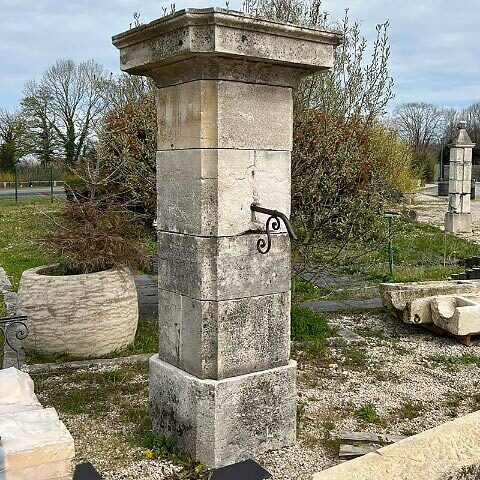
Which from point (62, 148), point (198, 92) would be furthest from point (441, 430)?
point (62, 148)

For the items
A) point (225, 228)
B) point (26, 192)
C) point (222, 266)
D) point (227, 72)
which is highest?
point (227, 72)

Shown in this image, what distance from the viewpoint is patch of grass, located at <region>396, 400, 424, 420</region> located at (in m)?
4.90

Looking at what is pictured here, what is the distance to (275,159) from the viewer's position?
4051mm

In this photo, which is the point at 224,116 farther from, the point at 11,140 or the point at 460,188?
the point at 11,140

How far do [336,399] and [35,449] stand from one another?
9.25 feet

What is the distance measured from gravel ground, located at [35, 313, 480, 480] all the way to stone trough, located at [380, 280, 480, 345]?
200 mm

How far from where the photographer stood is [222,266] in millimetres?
3828

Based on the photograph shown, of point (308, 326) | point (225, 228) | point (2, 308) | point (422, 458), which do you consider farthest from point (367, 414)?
point (2, 308)

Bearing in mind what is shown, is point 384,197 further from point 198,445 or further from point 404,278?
point 198,445

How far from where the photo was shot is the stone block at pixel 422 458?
2.88m

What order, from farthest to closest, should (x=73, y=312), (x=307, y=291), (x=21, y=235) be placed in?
(x=21, y=235), (x=307, y=291), (x=73, y=312)

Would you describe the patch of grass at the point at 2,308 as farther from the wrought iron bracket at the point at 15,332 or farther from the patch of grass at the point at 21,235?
the patch of grass at the point at 21,235

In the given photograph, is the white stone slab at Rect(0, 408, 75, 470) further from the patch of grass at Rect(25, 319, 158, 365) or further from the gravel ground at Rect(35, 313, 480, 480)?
the patch of grass at Rect(25, 319, 158, 365)

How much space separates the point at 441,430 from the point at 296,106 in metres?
4.72
